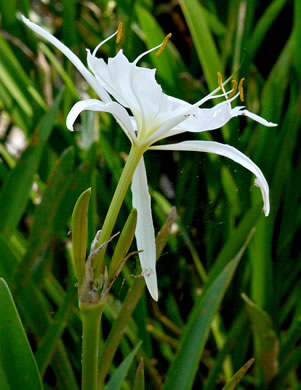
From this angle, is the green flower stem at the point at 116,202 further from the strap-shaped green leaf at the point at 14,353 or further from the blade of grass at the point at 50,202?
the blade of grass at the point at 50,202

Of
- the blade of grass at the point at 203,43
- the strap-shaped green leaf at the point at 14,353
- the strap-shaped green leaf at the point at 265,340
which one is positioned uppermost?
the blade of grass at the point at 203,43

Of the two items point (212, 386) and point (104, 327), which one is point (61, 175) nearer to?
point (104, 327)

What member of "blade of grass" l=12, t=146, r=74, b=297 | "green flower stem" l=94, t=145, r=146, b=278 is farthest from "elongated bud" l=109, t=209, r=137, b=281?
"blade of grass" l=12, t=146, r=74, b=297

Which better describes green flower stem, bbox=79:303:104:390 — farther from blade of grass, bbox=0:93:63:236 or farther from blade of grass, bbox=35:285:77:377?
blade of grass, bbox=0:93:63:236

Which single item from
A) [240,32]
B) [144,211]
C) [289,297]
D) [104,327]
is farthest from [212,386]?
[240,32]

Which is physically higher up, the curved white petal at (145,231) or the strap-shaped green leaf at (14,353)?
the curved white petal at (145,231)

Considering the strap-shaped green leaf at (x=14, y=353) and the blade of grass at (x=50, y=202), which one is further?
the blade of grass at (x=50, y=202)

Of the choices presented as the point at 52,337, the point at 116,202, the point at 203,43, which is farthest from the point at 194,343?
the point at 203,43

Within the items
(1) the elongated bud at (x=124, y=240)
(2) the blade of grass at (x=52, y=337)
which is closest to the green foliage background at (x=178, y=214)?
(2) the blade of grass at (x=52, y=337)
